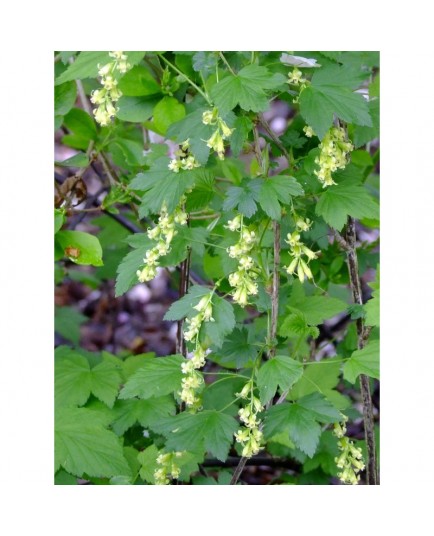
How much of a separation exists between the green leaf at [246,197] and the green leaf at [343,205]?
10 cm

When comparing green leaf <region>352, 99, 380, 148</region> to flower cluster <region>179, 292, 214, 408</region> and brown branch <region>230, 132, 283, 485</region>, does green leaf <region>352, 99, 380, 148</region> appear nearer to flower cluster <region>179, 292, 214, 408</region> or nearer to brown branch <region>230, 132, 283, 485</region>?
brown branch <region>230, 132, 283, 485</region>

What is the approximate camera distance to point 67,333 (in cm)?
187

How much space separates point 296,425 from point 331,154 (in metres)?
0.40

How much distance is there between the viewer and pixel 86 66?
111 centimetres

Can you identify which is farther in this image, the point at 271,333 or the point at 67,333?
the point at 67,333

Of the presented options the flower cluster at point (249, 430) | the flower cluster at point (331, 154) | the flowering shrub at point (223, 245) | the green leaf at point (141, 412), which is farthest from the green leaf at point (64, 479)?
the flower cluster at point (331, 154)

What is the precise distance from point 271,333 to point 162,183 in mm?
293

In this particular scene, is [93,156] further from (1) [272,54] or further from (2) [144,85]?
(1) [272,54]

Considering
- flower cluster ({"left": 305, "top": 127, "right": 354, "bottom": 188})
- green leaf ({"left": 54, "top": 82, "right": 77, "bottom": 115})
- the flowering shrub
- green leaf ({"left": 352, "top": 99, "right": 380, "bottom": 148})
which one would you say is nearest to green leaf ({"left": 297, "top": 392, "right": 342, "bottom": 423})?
the flowering shrub

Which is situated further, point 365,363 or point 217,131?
point 365,363

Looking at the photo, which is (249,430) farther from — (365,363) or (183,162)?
(183,162)

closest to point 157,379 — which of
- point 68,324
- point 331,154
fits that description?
point 331,154

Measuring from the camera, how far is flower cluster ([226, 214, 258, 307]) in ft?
3.34
